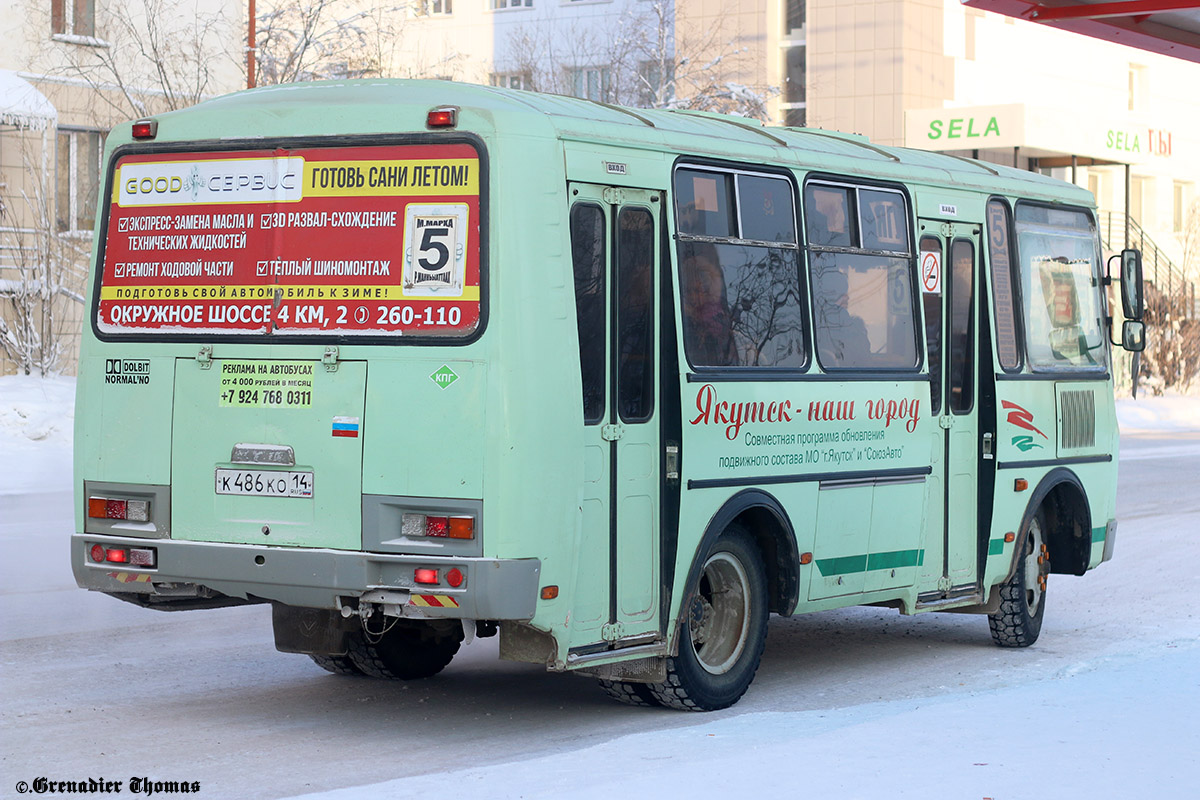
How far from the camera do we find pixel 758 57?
56406 millimetres

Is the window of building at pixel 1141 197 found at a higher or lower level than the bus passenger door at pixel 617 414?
higher

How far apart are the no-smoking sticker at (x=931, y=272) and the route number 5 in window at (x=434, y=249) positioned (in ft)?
12.1

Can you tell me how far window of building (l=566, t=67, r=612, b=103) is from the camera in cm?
4094

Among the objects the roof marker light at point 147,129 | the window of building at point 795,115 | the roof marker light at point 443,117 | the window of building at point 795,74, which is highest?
the window of building at point 795,74

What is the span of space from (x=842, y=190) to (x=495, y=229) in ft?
9.39

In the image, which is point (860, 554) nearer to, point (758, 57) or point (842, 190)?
point (842, 190)

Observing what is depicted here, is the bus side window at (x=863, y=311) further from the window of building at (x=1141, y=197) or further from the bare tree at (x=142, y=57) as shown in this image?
the window of building at (x=1141, y=197)

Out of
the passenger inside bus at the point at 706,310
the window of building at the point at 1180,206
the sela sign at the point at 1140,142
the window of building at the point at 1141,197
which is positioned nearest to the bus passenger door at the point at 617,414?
the passenger inside bus at the point at 706,310

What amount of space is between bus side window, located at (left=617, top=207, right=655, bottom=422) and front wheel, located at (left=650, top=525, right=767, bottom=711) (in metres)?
0.94

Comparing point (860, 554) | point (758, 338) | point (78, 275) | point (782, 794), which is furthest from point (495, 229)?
point (78, 275)

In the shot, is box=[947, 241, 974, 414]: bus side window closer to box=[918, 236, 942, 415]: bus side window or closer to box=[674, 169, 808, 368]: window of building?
box=[918, 236, 942, 415]: bus side window

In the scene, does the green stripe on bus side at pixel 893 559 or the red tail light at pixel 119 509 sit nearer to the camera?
the red tail light at pixel 119 509

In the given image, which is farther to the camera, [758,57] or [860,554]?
[758,57]

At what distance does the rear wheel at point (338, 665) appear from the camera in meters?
9.51
